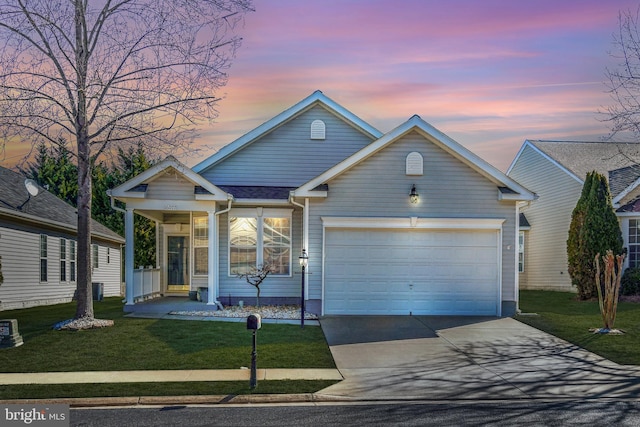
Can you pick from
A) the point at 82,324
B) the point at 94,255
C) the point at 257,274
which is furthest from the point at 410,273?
the point at 94,255

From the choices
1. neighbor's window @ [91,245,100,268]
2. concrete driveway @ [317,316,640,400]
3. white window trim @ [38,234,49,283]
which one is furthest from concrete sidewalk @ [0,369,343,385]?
neighbor's window @ [91,245,100,268]

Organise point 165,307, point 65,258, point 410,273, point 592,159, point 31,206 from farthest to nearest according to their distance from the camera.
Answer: point 592,159
point 65,258
point 31,206
point 165,307
point 410,273

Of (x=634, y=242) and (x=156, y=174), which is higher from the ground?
(x=156, y=174)

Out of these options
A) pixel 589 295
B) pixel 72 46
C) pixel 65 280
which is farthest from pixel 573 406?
pixel 65 280

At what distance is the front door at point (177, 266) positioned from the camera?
22453mm

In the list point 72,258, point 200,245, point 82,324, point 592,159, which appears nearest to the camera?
point 82,324

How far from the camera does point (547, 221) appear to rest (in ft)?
92.8

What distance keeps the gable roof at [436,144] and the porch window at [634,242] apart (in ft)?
27.8

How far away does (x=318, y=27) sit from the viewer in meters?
15.9

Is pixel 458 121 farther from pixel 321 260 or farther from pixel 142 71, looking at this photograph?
pixel 142 71

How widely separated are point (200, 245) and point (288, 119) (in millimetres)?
5031

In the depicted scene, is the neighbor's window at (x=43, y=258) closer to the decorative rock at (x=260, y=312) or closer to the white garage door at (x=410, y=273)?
the decorative rock at (x=260, y=312)

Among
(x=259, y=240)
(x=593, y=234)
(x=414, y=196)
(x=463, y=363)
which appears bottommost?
(x=463, y=363)

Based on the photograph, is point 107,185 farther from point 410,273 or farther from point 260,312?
point 410,273
